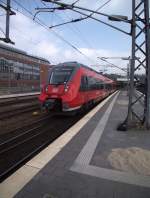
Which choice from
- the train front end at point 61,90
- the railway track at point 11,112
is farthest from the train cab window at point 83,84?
the railway track at point 11,112

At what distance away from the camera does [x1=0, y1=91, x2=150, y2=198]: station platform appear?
387 cm

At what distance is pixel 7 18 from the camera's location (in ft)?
41.9

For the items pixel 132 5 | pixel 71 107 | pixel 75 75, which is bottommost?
pixel 71 107

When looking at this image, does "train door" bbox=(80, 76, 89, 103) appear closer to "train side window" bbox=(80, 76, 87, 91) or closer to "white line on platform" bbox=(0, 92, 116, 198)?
"train side window" bbox=(80, 76, 87, 91)

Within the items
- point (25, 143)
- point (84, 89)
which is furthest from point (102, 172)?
point (84, 89)

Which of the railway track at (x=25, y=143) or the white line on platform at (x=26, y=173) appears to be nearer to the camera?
the white line on platform at (x=26, y=173)

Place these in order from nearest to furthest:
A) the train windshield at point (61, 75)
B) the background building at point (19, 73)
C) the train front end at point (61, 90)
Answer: the train front end at point (61, 90), the train windshield at point (61, 75), the background building at point (19, 73)

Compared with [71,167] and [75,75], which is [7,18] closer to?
[75,75]

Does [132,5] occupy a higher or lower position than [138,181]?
higher

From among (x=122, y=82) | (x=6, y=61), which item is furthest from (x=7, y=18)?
(x=122, y=82)

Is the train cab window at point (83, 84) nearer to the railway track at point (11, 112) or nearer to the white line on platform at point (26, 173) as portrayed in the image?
the railway track at point (11, 112)

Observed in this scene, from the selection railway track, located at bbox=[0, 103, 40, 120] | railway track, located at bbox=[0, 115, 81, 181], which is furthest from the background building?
railway track, located at bbox=[0, 115, 81, 181]

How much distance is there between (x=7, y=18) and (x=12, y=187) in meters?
10.5

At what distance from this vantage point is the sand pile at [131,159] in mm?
4848
